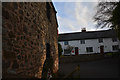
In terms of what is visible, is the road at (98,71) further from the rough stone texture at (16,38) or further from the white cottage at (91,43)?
the white cottage at (91,43)

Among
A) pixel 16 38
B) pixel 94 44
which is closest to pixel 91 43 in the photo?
pixel 94 44

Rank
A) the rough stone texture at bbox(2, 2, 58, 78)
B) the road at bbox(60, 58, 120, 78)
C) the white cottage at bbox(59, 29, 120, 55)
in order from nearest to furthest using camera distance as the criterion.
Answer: the rough stone texture at bbox(2, 2, 58, 78)
the road at bbox(60, 58, 120, 78)
the white cottage at bbox(59, 29, 120, 55)

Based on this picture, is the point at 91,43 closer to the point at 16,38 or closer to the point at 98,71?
the point at 98,71

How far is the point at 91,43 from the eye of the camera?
97.9 ft

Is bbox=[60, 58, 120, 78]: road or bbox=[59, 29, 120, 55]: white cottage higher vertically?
bbox=[59, 29, 120, 55]: white cottage

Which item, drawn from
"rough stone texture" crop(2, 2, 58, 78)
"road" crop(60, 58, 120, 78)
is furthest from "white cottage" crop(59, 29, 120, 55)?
"rough stone texture" crop(2, 2, 58, 78)

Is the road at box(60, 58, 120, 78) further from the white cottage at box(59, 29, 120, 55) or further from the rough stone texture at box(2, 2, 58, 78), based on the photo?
the white cottage at box(59, 29, 120, 55)

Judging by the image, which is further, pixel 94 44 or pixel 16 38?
pixel 94 44

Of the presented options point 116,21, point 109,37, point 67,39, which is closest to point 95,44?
point 109,37

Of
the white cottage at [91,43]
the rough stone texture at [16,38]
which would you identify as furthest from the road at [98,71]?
the white cottage at [91,43]

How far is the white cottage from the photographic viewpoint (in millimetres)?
28647

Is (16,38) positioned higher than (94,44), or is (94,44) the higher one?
(94,44)

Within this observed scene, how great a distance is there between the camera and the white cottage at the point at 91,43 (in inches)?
1128

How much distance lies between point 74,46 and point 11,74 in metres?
28.5
